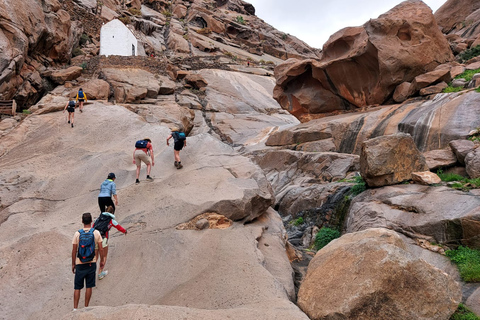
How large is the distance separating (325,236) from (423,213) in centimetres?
348

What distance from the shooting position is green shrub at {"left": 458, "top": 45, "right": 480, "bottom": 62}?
65.4ft

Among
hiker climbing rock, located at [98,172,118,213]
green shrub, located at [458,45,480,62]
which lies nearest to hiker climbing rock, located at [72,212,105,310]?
hiker climbing rock, located at [98,172,118,213]

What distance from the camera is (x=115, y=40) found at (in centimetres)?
2859

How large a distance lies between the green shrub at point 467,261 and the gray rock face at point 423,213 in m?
0.27

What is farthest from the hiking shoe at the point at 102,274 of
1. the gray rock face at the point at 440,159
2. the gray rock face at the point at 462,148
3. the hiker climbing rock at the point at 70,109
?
the gray rock face at the point at 462,148

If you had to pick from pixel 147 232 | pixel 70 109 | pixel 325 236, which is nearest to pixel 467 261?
pixel 325 236

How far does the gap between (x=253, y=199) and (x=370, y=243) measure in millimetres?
3113

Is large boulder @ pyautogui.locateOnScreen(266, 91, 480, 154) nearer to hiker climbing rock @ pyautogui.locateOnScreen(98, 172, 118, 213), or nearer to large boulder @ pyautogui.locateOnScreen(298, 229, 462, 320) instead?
large boulder @ pyautogui.locateOnScreen(298, 229, 462, 320)

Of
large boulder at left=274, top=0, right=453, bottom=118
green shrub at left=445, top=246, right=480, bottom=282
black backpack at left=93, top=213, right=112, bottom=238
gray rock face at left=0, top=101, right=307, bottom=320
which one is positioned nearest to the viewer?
gray rock face at left=0, top=101, right=307, bottom=320

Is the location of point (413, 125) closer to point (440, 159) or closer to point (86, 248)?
point (440, 159)

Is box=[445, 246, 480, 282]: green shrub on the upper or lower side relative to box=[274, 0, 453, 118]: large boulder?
lower

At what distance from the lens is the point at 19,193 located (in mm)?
9016

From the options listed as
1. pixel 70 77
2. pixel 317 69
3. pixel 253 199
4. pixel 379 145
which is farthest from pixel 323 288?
pixel 70 77

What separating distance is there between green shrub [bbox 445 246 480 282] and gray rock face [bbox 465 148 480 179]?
325 cm
